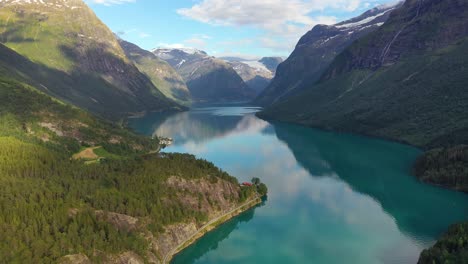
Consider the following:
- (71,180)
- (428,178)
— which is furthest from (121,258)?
(428,178)

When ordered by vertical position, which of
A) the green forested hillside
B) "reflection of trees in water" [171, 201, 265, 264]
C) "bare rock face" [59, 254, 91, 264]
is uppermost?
the green forested hillside

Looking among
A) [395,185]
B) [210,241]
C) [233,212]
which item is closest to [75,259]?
[210,241]

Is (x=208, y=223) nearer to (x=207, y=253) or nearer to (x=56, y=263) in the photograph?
(x=207, y=253)

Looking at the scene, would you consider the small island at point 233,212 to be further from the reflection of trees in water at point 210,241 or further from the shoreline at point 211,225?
the reflection of trees in water at point 210,241

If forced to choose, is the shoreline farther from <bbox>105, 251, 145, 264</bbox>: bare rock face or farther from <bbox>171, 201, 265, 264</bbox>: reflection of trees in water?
<bbox>105, 251, 145, 264</bbox>: bare rock face

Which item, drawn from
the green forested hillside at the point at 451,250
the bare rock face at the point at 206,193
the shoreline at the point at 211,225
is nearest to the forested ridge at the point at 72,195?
the bare rock face at the point at 206,193

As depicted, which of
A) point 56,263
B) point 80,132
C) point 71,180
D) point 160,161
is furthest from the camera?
point 80,132

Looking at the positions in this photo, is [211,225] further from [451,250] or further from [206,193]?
[451,250]

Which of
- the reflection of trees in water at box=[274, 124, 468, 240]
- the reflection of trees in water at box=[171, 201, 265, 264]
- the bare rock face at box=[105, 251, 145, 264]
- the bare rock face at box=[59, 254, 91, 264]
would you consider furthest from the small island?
the reflection of trees in water at box=[274, 124, 468, 240]
